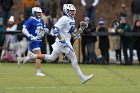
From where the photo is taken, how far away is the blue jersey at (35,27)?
20141 mm

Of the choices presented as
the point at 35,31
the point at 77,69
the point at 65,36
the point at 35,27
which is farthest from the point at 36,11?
the point at 77,69

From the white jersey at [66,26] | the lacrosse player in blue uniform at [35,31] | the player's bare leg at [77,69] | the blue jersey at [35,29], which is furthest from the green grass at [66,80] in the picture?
the white jersey at [66,26]

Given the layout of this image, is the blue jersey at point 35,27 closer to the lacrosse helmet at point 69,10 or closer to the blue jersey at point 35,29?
the blue jersey at point 35,29

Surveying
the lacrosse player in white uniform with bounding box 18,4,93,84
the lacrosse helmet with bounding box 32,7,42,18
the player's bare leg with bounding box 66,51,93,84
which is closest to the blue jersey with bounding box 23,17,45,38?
the lacrosse helmet with bounding box 32,7,42,18

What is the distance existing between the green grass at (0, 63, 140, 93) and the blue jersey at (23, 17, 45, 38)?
1.38m

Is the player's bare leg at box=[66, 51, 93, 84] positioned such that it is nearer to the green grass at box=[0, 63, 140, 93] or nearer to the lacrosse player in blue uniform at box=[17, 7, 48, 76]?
the green grass at box=[0, 63, 140, 93]

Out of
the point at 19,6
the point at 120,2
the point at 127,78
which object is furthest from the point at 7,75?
the point at 120,2

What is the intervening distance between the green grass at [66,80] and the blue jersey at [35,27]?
138 centimetres

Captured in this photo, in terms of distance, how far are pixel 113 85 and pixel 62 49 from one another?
1.73 metres

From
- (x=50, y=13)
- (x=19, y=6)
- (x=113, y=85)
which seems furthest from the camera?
(x=19, y=6)

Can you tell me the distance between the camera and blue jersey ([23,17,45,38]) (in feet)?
66.1

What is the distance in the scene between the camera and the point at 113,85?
16953mm

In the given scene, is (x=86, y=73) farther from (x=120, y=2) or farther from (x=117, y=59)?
(x=120, y=2)

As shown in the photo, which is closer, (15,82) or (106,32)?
(15,82)
